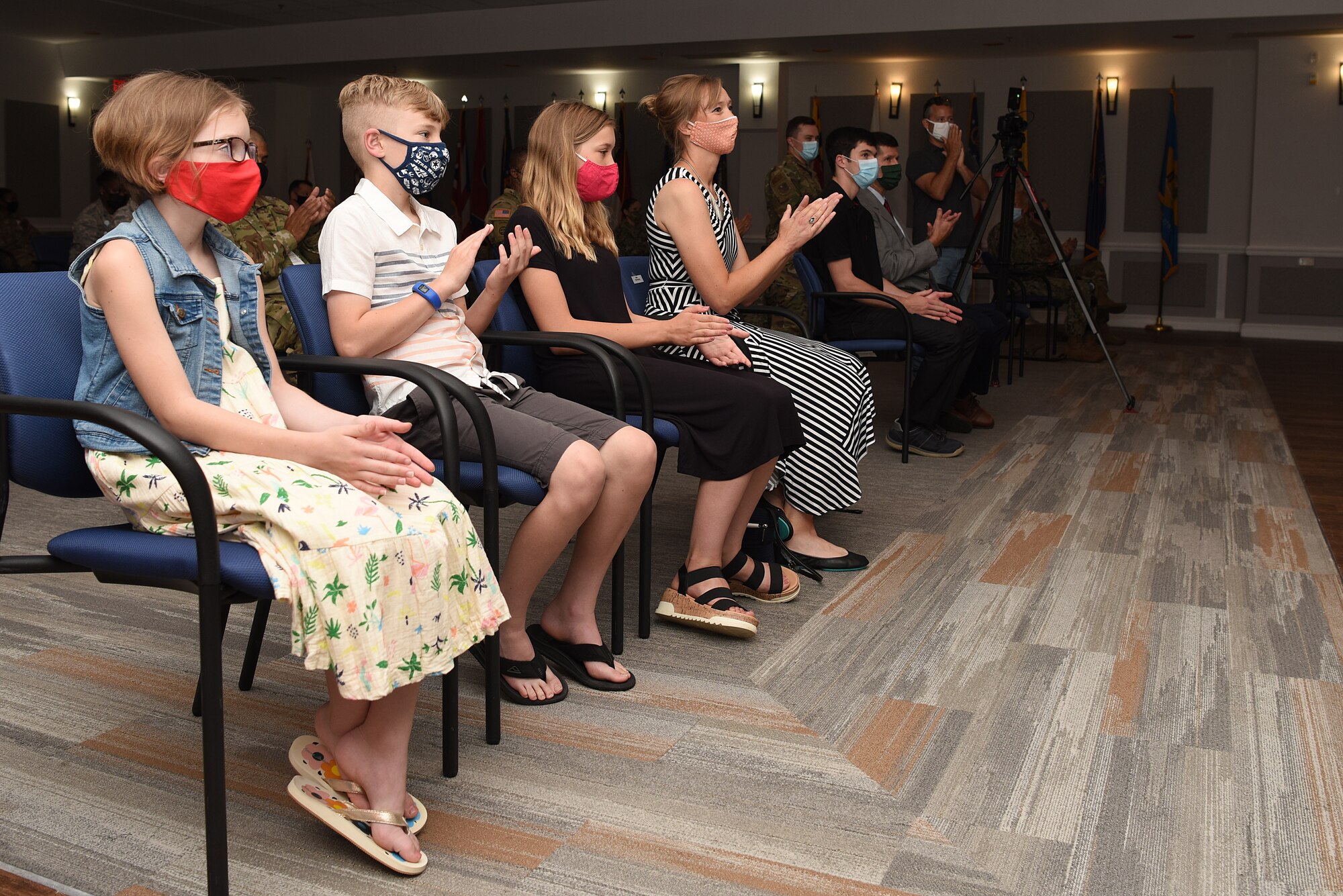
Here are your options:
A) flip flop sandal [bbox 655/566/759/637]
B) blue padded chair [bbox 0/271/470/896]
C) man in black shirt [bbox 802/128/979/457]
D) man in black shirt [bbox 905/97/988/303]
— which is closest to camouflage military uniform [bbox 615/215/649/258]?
man in black shirt [bbox 905/97/988/303]

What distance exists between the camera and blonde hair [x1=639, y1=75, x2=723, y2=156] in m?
2.81

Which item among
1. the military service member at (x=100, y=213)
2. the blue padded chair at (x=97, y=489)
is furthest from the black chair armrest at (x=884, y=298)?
the military service member at (x=100, y=213)

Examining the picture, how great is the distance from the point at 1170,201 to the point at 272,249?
869 centimetres

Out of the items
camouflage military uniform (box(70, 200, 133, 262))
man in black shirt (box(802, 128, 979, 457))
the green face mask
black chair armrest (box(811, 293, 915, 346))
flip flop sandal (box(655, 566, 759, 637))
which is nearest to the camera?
flip flop sandal (box(655, 566, 759, 637))

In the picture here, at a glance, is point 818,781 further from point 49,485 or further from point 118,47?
point 118,47

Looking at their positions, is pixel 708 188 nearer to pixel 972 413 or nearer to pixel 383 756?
pixel 383 756

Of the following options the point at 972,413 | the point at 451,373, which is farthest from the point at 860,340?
the point at 451,373

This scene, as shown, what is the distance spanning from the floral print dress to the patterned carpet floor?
322mm

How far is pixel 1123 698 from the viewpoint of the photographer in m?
2.15

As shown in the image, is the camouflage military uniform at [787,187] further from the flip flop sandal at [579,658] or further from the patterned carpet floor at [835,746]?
the flip flop sandal at [579,658]

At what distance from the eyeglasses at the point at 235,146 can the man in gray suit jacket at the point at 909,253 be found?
3.00m

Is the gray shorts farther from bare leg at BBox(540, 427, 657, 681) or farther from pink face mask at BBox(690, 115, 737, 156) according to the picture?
pink face mask at BBox(690, 115, 737, 156)

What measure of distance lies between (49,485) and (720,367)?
4.95 ft

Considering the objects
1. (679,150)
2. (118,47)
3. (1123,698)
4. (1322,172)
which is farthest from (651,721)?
(118,47)
